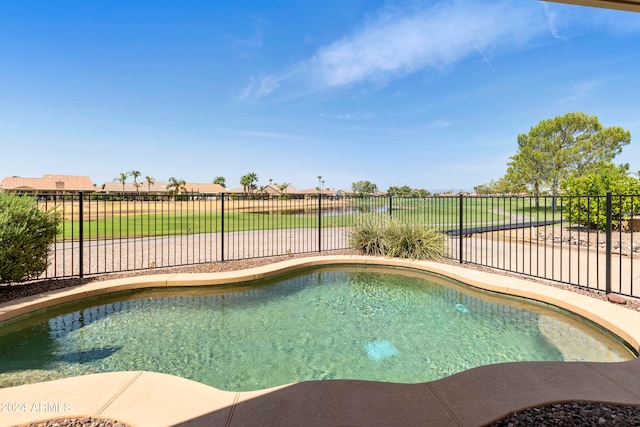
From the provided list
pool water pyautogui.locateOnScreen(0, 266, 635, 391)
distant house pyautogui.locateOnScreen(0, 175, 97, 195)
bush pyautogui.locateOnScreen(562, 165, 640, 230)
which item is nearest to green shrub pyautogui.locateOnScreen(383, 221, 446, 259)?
pool water pyautogui.locateOnScreen(0, 266, 635, 391)

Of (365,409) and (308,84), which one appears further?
(308,84)

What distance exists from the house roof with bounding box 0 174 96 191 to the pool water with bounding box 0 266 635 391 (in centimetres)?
6337

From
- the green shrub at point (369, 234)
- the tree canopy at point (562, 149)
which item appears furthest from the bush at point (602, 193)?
the tree canopy at point (562, 149)

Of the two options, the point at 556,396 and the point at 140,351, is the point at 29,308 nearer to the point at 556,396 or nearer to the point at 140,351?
the point at 140,351

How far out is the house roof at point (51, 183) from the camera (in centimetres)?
5206

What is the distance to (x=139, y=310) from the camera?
13.0ft

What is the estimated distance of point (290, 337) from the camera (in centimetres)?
324

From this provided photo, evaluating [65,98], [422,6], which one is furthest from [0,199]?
[65,98]

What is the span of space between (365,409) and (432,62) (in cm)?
1517

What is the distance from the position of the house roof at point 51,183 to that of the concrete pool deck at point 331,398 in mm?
65261

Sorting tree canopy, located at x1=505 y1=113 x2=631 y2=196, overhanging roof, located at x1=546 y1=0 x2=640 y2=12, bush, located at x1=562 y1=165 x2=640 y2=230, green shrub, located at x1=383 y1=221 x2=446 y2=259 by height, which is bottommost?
green shrub, located at x1=383 y1=221 x2=446 y2=259

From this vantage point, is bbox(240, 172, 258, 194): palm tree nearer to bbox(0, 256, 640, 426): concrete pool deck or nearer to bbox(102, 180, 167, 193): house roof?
bbox(102, 180, 167, 193): house roof

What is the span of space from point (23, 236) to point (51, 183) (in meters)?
74.7

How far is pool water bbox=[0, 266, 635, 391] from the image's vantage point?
261cm
